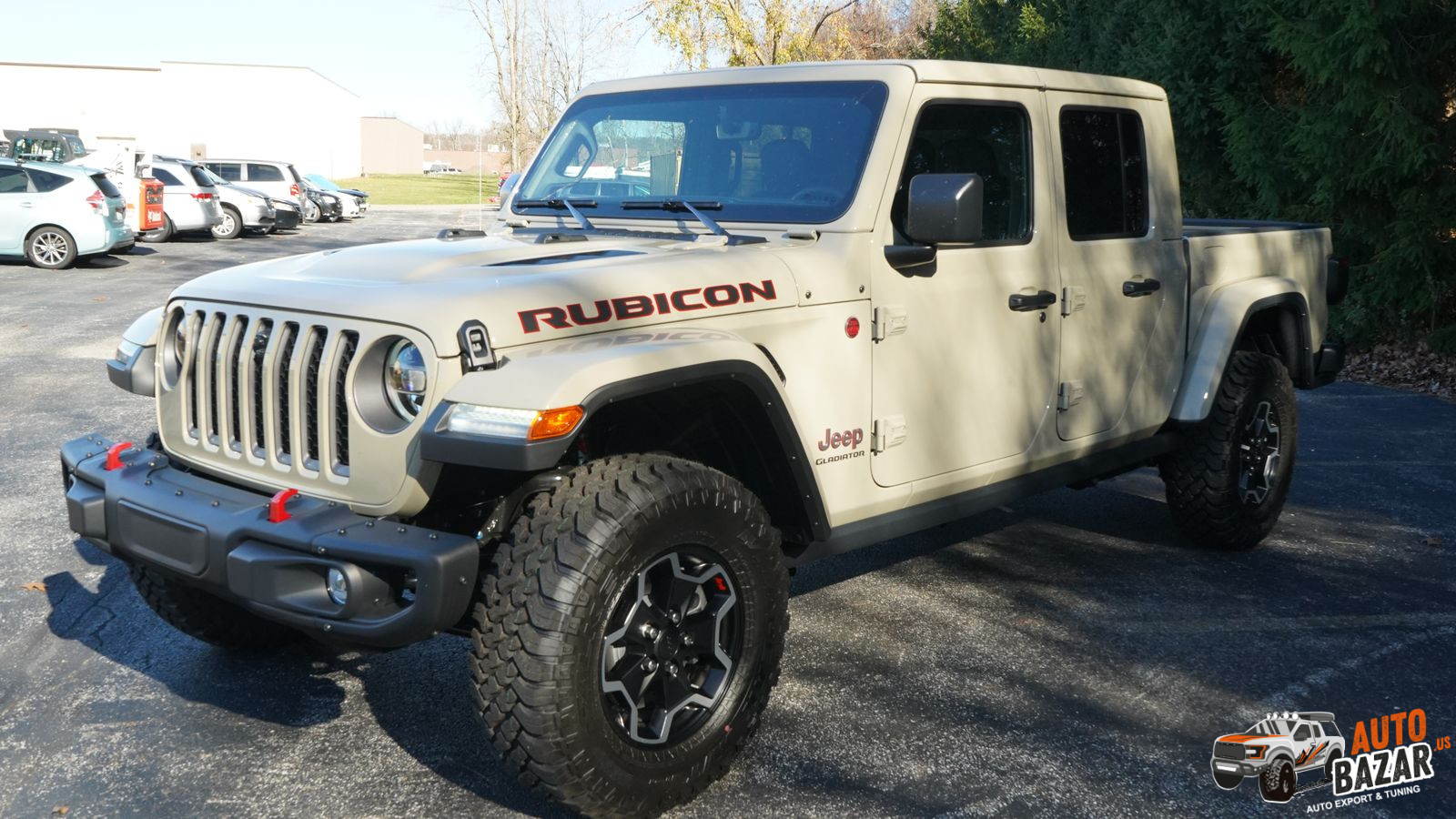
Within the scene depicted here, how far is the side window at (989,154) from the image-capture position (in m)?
4.26

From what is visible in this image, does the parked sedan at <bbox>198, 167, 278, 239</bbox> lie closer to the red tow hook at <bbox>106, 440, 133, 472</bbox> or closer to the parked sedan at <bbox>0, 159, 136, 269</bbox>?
the parked sedan at <bbox>0, 159, 136, 269</bbox>

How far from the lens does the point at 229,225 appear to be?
27234mm

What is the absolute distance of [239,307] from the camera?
11.7 feet

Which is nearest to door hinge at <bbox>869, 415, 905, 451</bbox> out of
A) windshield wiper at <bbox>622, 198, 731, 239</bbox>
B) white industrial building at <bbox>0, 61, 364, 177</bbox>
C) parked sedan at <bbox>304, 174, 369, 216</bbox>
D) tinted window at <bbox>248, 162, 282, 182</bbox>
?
windshield wiper at <bbox>622, 198, 731, 239</bbox>

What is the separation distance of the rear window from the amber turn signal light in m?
18.7

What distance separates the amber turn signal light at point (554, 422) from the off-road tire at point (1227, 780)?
6.95 ft

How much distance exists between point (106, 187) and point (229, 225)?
26.2 ft

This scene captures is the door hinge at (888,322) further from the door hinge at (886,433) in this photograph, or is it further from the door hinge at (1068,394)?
Result: the door hinge at (1068,394)

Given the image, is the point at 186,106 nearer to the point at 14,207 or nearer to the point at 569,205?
the point at 14,207

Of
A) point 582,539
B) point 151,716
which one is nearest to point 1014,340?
point 582,539

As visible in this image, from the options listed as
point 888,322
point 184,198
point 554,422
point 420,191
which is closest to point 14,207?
point 184,198

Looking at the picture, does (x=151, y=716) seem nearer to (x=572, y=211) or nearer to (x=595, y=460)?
(x=595, y=460)

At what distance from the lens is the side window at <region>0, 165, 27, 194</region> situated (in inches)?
734

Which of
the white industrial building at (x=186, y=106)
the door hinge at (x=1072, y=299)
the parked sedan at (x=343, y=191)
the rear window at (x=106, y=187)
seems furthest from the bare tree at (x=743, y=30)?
the white industrial building at (x=186, y=106)
